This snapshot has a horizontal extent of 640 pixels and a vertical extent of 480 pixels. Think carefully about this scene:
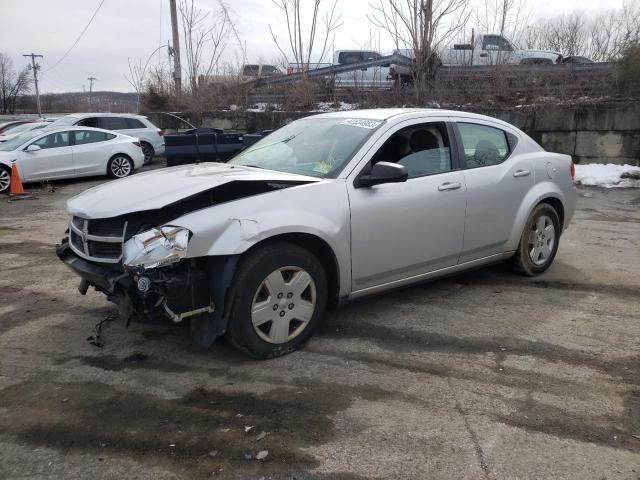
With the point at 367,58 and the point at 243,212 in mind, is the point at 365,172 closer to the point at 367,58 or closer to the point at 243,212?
the point at 243,212

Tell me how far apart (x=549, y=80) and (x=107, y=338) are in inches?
577

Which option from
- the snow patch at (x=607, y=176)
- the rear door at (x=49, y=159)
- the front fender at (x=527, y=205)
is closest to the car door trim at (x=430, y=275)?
the front fender at (x=527, y=205)

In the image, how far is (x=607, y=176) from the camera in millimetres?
12367

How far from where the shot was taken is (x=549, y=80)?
15.4m

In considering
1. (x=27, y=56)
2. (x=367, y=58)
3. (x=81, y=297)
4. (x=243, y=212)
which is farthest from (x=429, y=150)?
(x=27, y=56)

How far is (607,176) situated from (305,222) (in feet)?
35.8

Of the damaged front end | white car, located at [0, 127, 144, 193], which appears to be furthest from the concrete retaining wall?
the damaged front end

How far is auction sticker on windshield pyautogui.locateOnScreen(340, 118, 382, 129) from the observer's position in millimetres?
4441

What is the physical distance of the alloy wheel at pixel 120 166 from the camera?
1480 cm

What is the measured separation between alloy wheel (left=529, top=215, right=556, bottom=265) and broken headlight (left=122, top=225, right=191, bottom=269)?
11.7 ft

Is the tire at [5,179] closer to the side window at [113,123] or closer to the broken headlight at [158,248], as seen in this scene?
the side window at [113,123]

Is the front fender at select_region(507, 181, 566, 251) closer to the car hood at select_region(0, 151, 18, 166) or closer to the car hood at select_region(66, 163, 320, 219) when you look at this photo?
the car hood at select_region(66, 163, 320, 219)

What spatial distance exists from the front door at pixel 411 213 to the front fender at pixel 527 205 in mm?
783

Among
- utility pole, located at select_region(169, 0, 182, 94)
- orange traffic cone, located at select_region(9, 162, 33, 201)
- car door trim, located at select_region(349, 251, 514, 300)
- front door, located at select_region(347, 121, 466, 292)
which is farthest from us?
utility pole, located at select_region(169, 0, 182, 94)
